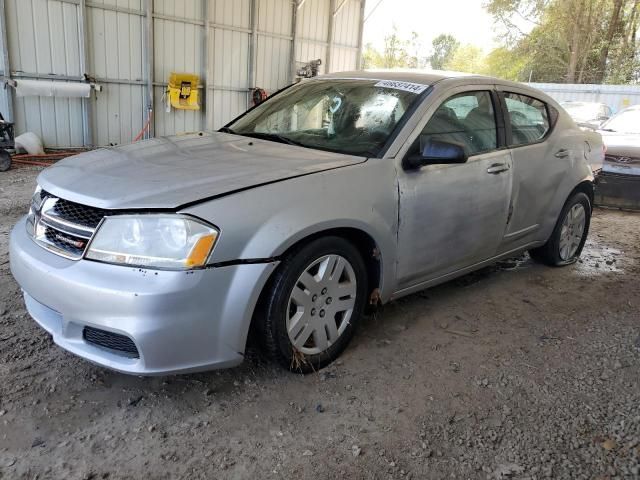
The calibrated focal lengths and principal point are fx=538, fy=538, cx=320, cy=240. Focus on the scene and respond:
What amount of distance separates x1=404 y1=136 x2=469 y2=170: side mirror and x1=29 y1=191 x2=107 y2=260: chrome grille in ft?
5.23

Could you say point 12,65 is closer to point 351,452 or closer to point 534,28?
point 351,452

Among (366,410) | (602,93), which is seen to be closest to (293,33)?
(366,410)

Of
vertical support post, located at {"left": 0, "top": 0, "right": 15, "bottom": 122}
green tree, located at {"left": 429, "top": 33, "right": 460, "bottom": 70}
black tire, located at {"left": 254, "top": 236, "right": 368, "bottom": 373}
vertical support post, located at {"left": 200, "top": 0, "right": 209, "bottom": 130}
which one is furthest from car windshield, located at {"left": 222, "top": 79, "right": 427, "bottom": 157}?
green tree, located at {"left": 429, "top": 33, "right": 460, "bottom": 70}

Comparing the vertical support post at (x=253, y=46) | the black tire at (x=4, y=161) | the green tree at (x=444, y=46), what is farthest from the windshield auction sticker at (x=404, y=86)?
the green tree at (x=444, y=46)

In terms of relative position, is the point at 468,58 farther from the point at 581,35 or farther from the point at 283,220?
the point at 283,220

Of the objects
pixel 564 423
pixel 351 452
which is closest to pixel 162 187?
pixel 351 452

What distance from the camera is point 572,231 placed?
471cm

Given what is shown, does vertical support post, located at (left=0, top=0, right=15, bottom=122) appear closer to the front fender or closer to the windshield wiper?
the windshield wiper

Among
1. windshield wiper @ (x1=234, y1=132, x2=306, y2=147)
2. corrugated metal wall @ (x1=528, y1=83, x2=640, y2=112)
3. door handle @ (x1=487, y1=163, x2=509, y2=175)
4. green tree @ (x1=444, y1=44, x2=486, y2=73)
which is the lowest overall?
door handle @ (x1=487, y1=163, x2=509, y2=175)

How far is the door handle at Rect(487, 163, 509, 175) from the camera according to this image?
3.44 metres

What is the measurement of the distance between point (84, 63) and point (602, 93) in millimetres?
18333

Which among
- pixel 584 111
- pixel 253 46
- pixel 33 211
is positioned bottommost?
pixel 33 211

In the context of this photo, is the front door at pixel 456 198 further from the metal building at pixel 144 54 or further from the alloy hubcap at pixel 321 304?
the metal building at pixel 144 54

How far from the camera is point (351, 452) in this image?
218cm
